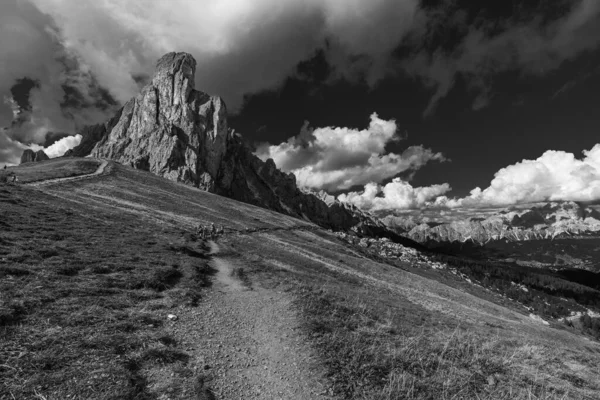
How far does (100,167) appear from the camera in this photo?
298ft

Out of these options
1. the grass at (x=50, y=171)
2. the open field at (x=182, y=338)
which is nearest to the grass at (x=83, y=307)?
the open field at (x=182, y=338)

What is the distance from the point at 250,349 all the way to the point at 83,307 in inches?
311

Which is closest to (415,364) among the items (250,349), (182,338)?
(250,349)

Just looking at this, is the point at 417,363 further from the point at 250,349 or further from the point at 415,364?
the point at 250,349

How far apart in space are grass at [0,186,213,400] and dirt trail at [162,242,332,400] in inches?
48.0

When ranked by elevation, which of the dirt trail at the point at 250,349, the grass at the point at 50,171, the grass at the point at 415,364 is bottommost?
the dirt trail at the point at 250,349

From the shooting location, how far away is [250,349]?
1344cm

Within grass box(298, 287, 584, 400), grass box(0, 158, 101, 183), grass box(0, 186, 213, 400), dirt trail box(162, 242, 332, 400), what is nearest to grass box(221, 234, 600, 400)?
grass box(298, 287, 584, 400)

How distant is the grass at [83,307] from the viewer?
9180 mm

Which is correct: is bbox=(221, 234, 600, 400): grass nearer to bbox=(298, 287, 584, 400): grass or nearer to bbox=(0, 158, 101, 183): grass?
bbox=(298, 287, 584, 400): grass

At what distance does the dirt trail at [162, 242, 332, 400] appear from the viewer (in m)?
10.9

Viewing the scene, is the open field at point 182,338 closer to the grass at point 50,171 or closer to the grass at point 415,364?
the grass at point 415,364

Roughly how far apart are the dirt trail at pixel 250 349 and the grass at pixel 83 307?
122 centimetres

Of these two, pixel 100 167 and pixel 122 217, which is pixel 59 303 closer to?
pixel 122 217
